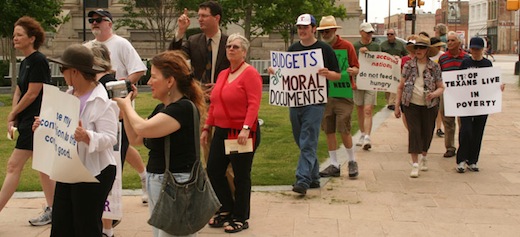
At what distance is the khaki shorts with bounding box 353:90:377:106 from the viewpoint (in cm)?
1195

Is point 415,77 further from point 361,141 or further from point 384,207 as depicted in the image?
point 361,141

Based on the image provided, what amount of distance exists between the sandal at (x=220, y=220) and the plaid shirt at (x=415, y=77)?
341 cm

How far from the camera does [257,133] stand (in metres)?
6.96

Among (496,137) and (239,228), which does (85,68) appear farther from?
(496,137)

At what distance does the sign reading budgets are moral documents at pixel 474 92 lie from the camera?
32.3ft

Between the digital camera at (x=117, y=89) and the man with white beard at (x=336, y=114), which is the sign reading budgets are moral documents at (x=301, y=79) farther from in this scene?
the digital camera at (x=117, y=89)

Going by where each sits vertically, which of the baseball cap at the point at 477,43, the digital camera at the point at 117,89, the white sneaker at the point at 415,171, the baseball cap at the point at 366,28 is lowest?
the white sneaker at the point at 415,171

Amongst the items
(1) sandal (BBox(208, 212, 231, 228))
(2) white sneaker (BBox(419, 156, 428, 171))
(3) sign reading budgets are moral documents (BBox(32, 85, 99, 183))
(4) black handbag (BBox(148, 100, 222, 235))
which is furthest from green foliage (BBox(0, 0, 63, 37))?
(4) black handbag (BBox(148, 100, 222, 235))

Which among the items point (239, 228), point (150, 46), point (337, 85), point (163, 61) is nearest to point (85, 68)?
point (163, 61)

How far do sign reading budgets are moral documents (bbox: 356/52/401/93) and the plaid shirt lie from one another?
2541 mm

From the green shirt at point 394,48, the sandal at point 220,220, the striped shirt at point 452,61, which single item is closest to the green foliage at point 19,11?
the green shirt at point 394,48

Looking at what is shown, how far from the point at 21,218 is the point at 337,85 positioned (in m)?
4.00

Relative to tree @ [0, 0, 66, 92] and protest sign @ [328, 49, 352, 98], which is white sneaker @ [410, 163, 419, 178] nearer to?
protest sign @ [328, 49, 352, 98]

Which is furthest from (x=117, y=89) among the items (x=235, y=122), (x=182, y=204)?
(x=235, y=122)
